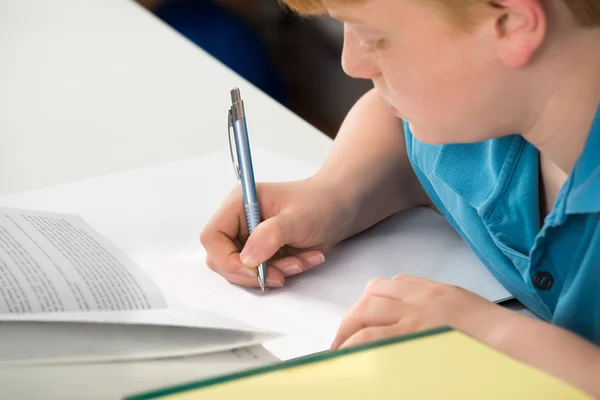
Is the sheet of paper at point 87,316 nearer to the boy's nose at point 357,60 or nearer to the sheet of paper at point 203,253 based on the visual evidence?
the sheet of paper at point 203,253

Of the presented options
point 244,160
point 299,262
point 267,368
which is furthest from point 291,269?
point 267,368

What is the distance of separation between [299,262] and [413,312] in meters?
0.18

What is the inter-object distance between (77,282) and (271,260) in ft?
0.62

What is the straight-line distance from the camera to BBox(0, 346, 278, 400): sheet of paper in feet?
1.90

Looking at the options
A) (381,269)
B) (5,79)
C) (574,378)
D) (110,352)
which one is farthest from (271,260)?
(5,79)

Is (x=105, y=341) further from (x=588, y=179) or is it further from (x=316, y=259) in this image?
(x=588, y=179)

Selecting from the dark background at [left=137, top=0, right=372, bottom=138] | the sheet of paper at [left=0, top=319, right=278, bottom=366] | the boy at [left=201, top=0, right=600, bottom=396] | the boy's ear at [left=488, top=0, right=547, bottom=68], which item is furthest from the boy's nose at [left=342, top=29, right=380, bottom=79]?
the dark background at [left=137, top=0, right=372, bottom=138]

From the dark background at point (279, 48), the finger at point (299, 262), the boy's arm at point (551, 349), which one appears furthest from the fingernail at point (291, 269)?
the dark background at point (279, 48)

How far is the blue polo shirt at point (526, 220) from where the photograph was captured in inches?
26.2

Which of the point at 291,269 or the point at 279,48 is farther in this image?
the point at 279,48

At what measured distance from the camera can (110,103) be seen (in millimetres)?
1141

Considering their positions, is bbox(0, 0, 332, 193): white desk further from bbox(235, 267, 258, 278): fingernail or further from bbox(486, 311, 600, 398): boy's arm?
bbox(486, 311, 600, 398): boy's arm

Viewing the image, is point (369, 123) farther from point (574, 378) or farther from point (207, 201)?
point (574, 378)

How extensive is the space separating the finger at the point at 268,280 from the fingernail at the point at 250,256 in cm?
1
